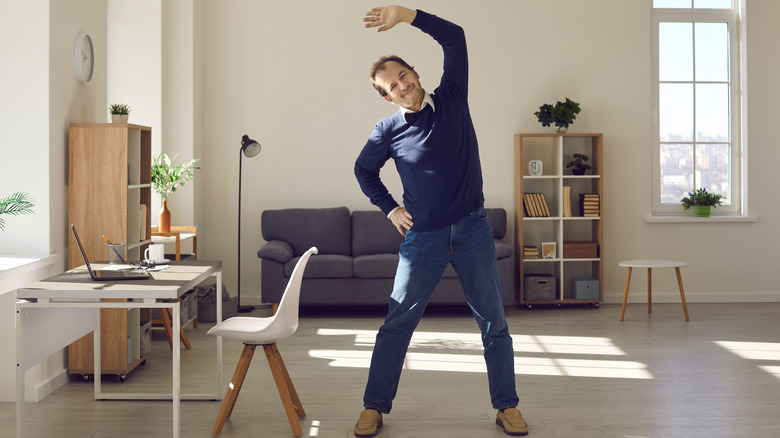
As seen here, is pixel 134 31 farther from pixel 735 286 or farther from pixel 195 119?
pixel 735 286

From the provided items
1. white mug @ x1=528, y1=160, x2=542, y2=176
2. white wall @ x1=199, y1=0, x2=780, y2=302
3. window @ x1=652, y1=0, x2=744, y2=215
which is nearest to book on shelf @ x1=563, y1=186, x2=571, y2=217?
white mug @ x1=528, y1=160, x2=542, y2=176

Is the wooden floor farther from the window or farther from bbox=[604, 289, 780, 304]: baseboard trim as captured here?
the window

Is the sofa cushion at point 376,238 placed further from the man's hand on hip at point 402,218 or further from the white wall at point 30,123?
the man's hand on hip at point 402,218

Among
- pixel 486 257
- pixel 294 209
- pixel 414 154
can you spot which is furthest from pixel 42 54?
pixel 294 209

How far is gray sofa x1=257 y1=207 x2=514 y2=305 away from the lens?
607cm

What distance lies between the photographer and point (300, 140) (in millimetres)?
6867

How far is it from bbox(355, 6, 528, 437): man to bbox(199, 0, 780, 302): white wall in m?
3.77

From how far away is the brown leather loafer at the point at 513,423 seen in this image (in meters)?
3.11

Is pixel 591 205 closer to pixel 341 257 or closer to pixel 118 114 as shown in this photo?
pixel 341 257

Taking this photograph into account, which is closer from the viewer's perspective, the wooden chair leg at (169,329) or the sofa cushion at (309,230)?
the wooden chair leg at (169,329)

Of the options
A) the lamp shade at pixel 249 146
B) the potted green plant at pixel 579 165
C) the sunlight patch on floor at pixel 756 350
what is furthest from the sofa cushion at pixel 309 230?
the sunlight patch on floor at pixel 756 350

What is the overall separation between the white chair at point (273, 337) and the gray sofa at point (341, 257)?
278 centimetres

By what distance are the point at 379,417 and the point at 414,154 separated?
1.15 metres

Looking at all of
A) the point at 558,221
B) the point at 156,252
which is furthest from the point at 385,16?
the point at 558,221
